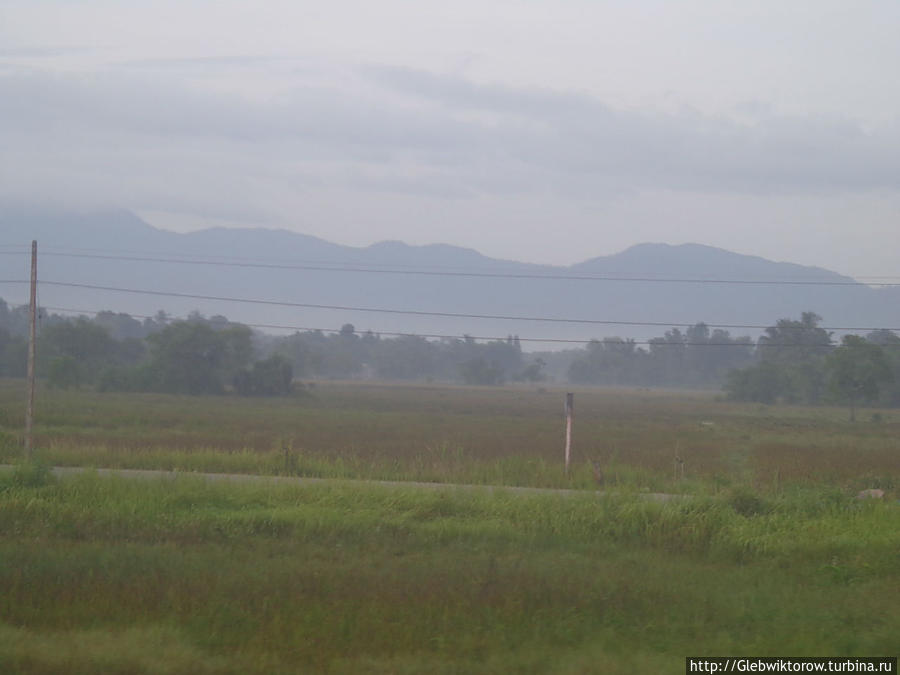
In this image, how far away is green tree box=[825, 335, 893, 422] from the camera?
43812 mm

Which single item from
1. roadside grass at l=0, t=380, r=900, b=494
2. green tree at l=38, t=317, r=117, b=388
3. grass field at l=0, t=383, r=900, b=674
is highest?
green tree at l=38, t=317, r=117, b=388

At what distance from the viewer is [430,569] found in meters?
9.74

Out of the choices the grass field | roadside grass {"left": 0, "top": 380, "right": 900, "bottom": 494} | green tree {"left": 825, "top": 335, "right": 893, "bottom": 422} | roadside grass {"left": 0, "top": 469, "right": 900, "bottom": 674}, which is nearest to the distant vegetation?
green tree {"left": 825, "top": 335, "right": 893, "bottom": 422}

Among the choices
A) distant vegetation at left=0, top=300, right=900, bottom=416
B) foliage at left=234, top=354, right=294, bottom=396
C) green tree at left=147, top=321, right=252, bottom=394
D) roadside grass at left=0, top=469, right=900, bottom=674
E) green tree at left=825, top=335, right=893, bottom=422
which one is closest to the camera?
roadside grass at left=0, top=469, right=900, bottom=674

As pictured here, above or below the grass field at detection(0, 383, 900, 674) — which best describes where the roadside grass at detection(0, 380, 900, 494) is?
below

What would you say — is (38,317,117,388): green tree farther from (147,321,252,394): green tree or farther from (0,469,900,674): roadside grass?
(0,469,900,674): roadside grass

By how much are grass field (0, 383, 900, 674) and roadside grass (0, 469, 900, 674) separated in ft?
0.11

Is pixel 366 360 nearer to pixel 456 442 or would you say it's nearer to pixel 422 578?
pixel 456 442

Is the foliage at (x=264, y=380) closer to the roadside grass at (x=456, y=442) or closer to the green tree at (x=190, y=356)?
the green tree at (x=190, y=356)

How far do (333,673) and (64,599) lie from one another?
321cm

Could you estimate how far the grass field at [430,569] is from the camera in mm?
7109

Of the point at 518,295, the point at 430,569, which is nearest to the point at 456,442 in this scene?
the point at 430,569

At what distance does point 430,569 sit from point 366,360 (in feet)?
363

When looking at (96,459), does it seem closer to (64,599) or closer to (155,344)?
(64,599)
